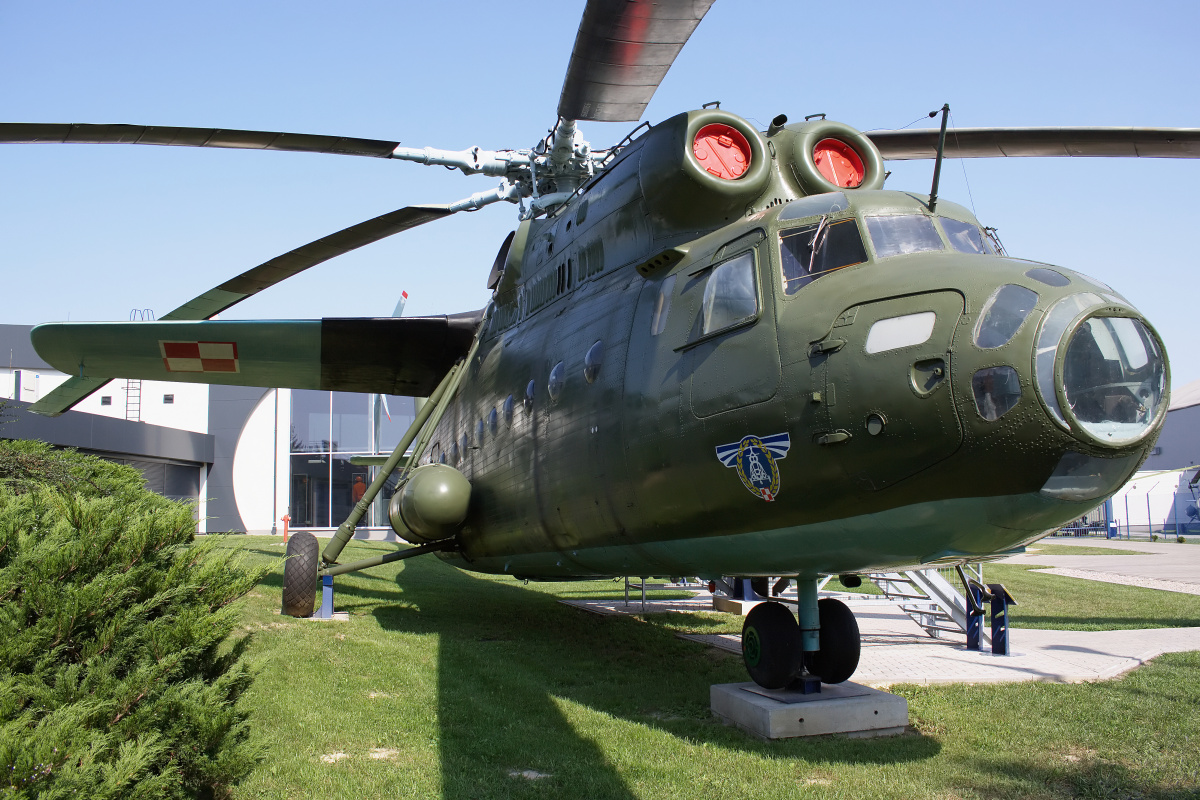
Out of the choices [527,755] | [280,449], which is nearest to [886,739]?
[527,755]

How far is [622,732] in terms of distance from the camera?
21.8 feet

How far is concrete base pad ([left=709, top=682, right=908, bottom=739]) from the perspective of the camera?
6578mm

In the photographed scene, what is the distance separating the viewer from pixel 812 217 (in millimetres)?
5934

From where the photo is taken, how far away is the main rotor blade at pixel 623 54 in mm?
5148

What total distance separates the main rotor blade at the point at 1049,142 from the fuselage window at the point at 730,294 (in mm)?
3946

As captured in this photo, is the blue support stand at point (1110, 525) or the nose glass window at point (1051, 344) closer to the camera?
the nose glass window at point (1051, 344)

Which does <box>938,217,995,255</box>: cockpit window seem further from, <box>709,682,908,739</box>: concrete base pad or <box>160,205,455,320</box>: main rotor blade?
<box>160,205,455,320</box>: main rotor blade

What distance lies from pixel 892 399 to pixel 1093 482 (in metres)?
1.08

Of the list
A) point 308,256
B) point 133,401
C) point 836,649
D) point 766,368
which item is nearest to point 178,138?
point 308,256

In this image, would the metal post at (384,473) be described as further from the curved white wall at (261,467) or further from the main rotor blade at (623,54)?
the curved white wall at (261,467)

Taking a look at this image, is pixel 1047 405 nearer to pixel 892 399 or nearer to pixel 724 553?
pixel 892 399

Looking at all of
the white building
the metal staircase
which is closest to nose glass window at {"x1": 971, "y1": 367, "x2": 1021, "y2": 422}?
the metal staircase

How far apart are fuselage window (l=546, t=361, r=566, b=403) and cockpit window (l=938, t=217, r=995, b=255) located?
350 cm

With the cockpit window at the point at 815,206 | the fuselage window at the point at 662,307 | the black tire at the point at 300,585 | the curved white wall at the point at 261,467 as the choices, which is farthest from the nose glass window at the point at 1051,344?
the curved white wall at the point at 261,467
